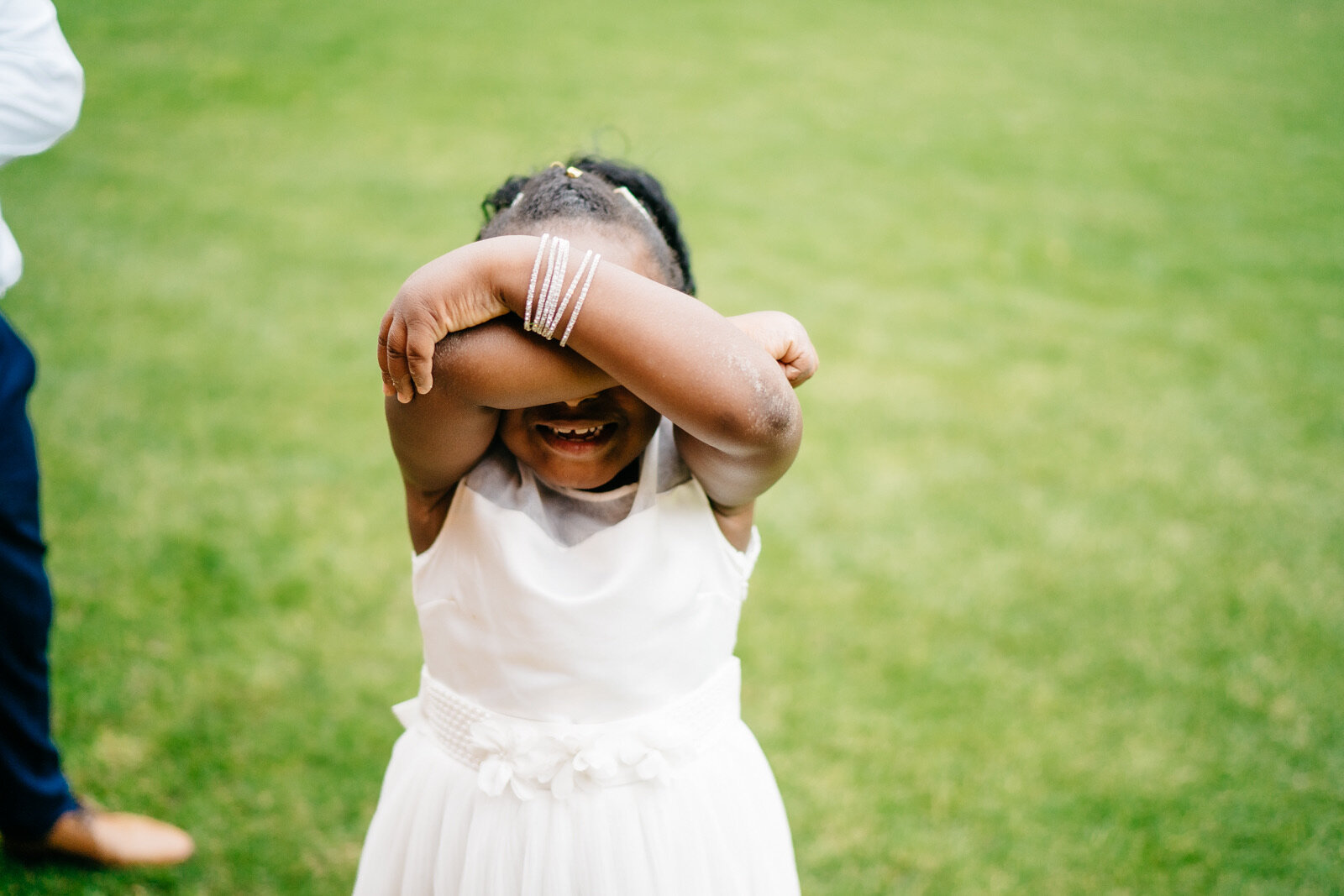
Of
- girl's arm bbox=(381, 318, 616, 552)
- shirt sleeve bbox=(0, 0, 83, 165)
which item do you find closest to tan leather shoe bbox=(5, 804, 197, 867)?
shirt sleeve bbox=(0, 0, 83, 165)

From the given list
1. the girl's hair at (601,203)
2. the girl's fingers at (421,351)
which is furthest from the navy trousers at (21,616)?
the girl's fingers at (421,351)

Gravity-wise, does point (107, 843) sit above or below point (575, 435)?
below

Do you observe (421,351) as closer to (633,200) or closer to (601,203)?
(601,203)

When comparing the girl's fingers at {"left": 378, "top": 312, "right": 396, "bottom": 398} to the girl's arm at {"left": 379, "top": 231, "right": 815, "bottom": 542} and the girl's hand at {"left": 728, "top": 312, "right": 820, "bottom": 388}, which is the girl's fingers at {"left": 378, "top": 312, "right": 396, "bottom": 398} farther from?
the girl's hand at {"left": 728, "top": 312, "right": 820, "bottom": 388}

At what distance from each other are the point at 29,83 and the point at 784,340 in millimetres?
1512

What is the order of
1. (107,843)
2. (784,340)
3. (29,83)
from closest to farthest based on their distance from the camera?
(784,340) < (29,83) < (107,843)

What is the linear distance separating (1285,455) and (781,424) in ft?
13.6

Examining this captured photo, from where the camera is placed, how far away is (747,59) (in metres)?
10.6

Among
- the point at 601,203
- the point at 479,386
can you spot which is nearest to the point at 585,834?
the point at 479,386

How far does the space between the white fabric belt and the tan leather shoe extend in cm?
136

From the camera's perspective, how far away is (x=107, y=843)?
250 cm

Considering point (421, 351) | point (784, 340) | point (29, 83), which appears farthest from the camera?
point (29, 83)

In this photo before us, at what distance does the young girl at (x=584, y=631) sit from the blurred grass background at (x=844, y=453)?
1100mm

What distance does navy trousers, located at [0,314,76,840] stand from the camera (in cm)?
217
